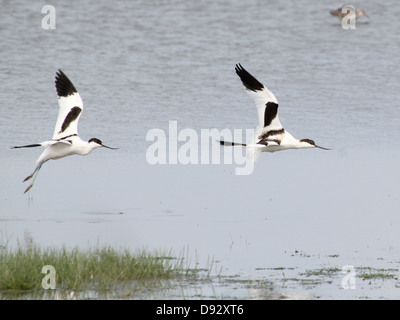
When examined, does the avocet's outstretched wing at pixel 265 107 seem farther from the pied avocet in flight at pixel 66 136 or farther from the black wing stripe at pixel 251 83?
the pied avocet in flight at pixel 66 136

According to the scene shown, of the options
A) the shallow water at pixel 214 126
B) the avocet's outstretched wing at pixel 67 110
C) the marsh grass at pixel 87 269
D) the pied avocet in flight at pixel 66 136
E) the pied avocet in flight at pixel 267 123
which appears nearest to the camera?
the marsh grass at pixel 87 269

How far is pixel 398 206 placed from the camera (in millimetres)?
13875

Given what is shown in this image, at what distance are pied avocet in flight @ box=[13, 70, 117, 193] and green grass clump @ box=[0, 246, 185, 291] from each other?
7.66 ft

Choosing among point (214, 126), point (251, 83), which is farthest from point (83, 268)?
point (214, 126)

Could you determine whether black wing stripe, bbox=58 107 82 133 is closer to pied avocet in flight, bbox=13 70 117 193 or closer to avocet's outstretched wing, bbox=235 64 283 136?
pied avocet in flight, bbox=13 70 117 193

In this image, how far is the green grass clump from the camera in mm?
10062

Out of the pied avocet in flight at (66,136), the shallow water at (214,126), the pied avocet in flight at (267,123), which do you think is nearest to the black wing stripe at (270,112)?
the pied avocet in flight at (267,123)

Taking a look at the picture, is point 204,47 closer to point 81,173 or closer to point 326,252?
point 81,173

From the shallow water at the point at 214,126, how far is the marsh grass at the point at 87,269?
2.51 ft

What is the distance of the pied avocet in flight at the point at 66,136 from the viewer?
517 inches

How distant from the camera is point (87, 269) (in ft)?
33.8

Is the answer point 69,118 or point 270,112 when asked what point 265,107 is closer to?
point 270,112

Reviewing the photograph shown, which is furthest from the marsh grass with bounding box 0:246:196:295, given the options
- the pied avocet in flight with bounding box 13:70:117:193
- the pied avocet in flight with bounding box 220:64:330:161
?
the pied avocet in flight with bounding box 220:64:330:161

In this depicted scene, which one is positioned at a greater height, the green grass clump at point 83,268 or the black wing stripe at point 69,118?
the black wing stripe at point 69,118
